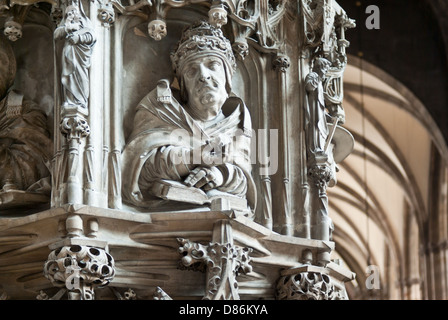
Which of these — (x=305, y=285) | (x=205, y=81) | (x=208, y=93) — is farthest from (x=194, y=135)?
(x=305, y=285)

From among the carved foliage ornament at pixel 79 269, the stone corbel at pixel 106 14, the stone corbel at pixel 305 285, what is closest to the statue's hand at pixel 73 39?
the stone corbel at pixel 106 14

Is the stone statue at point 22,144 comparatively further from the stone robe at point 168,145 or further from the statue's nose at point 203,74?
the statue's nose at point 203,74

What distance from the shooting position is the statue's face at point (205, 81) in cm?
1524

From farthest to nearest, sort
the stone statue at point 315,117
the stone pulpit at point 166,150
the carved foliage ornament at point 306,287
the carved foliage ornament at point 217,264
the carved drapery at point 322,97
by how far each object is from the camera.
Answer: the stone statue at point 315,117 → the carved drapery at point 322,97 → the carved foliage ornament at point 306,287 → the stone pulpit at point 166,150 → the carved foliage ornament at point 217,264

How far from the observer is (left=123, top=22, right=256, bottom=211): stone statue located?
48.8 feet

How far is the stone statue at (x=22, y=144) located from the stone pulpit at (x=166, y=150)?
0.5 inches

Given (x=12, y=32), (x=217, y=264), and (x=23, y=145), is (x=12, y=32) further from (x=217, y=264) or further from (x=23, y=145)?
(x=217, y=264)

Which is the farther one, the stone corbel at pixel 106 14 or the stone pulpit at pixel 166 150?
the stone corbel at pixel 106 14

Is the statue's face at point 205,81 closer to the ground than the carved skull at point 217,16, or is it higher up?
closer to the ground

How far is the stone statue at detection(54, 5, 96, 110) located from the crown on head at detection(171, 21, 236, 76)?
0.96 metres

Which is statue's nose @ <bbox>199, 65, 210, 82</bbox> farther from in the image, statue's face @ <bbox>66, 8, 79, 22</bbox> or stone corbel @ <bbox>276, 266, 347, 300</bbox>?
stone corbel @ <bbox>276, 266, 347, 300</bbox>

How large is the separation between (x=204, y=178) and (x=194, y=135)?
1.53 ft

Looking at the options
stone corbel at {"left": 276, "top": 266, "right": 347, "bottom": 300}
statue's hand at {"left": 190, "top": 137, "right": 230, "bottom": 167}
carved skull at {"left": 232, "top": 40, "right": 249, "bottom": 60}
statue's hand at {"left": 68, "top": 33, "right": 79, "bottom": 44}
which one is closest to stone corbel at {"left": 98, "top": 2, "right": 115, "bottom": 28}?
statue's hand at {"left": 68, "top": 33, "right": 79, "bottom": 44}
